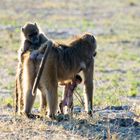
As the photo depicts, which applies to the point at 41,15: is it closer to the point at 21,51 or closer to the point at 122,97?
the point at 122,97

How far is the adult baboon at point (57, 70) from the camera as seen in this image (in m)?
10.4

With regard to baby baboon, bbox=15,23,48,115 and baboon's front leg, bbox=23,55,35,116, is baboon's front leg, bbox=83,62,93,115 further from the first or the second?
baboon's front leg, bbox=23,55,35,116

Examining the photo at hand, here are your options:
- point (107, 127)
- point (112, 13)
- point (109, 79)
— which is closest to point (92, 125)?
point (107, 127)

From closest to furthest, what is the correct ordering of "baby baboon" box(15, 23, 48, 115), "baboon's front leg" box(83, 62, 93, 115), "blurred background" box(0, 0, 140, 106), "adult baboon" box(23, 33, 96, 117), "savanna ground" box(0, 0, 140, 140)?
"savanna ground" box(0, 0, 140, 140) → "adult baboon" box(23, 33, 96, 117) → "baby baboon" box(15, 23, 48, 115) → "baboon's front leg" box(83, 62, 93, 115) → "blurred background" box(0, 0, 140, 106)

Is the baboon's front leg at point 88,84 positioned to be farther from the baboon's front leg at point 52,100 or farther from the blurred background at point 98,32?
the blurred background at point 98,32

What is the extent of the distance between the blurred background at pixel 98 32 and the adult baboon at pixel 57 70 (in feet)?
7.10

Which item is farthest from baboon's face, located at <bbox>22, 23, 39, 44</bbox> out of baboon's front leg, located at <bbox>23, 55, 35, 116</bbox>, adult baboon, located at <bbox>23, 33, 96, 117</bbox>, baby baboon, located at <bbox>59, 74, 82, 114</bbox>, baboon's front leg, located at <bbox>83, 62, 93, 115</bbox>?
baboon's front leg, located at <bbox>83, 62, 93, 115</bbox>

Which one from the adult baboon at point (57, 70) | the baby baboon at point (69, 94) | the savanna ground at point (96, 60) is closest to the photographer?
the savanna ground at point (96, 60)

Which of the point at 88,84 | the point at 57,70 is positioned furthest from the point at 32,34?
the point at 88,84

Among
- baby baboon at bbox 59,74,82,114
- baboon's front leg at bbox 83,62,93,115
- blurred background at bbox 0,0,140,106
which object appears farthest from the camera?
blurred background at bbox 0,0,140,106

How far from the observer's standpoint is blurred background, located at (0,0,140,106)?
56.7 feet

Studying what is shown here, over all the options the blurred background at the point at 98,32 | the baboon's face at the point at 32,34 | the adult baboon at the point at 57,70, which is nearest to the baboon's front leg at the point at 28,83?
the adult baboon at the point at 57,70

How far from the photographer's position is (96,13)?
129 ft

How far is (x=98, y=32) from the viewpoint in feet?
100
